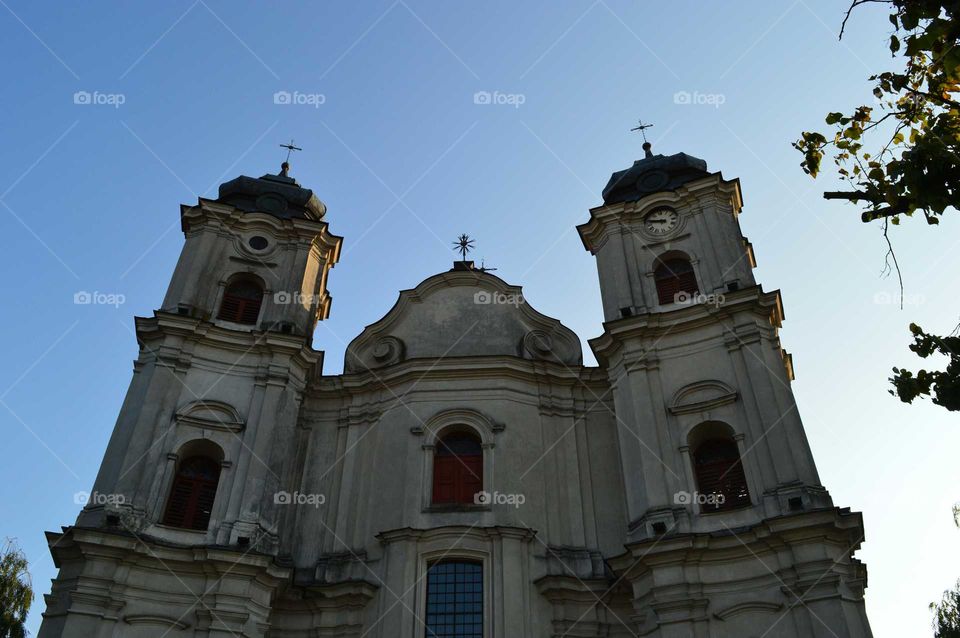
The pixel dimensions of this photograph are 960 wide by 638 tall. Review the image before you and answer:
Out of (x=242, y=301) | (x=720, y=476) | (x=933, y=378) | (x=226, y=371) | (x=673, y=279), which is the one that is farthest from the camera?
(x=242, y=301)

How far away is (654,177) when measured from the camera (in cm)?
2291

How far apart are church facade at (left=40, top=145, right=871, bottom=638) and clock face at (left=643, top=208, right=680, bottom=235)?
0.06 metres

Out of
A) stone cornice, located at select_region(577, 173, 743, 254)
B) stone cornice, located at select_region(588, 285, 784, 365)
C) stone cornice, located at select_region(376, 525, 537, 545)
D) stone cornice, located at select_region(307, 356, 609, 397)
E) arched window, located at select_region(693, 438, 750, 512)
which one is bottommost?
stone cornice, located at select_region(376, 525, 537, 545)

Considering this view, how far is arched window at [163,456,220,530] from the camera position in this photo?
16.9 metres

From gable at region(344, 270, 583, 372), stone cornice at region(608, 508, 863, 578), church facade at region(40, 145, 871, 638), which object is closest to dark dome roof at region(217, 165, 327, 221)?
church facade at region(40, 145, 871, 638)

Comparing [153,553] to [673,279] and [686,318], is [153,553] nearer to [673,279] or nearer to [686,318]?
[686,318]

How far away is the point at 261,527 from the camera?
16.7 m

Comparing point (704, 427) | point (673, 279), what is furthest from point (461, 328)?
point (704, 427)

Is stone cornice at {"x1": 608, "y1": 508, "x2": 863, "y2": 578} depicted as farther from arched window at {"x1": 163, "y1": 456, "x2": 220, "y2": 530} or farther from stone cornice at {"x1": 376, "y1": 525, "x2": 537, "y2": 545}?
arched window at {"x1": 163, "y1": 456, "x2": 220, "y2": 530}

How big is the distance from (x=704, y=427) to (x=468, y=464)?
5174 millimetres

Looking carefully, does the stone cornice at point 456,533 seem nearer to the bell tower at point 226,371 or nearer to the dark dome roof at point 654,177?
the bell tower at point 226,371

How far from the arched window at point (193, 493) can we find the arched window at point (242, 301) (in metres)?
4.12

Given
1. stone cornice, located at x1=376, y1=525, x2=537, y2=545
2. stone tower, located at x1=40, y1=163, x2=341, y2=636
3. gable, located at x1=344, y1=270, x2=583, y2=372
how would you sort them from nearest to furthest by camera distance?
stone tower, located at x1=40, y1=163, x2=341, y2=636 < stone cornice, located at x1=376, y1=525, x2=537, y2=545 < gable, located at x1=344, y1=270, x2=583, y2=372

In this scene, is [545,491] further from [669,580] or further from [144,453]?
[144,453]
